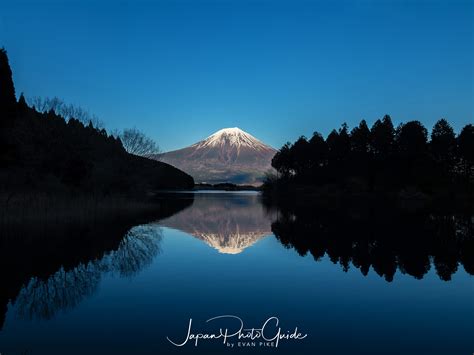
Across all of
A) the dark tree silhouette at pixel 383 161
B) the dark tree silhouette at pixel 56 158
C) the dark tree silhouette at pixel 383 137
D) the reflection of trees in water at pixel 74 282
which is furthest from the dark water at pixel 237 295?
the dark tree silhouette at pixel 383 137

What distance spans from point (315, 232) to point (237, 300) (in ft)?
47.3

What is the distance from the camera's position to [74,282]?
36.1 ft

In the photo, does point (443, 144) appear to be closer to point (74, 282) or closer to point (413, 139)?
point (413, 139)

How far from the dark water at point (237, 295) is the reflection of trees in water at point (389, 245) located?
0.09 metres

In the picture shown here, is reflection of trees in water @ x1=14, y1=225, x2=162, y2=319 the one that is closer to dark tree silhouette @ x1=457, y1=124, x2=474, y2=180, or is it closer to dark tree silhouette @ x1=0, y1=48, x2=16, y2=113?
dark tree silhouette @ x1=0, y1=48, x2=16, y2=113

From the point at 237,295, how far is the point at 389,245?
10.5 metres

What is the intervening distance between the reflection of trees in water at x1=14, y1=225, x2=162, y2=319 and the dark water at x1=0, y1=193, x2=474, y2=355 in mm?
39

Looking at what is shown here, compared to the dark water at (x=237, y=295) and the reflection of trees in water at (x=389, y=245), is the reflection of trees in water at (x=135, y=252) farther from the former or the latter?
the reflection of trees in water at (x=389, y=245)

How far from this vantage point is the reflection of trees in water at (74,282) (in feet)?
29.0

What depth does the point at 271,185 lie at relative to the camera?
96.7 meters

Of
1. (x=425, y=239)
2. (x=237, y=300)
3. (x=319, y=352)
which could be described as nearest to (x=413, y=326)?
(x=319, y=352)

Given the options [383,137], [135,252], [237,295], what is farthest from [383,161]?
[237,295]

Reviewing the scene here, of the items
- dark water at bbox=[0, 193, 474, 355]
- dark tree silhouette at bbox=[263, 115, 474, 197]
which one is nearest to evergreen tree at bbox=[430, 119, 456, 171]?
dark tree silhouette at bbox=[263, 115, 474, 197]

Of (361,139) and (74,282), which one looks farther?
(361,139)
